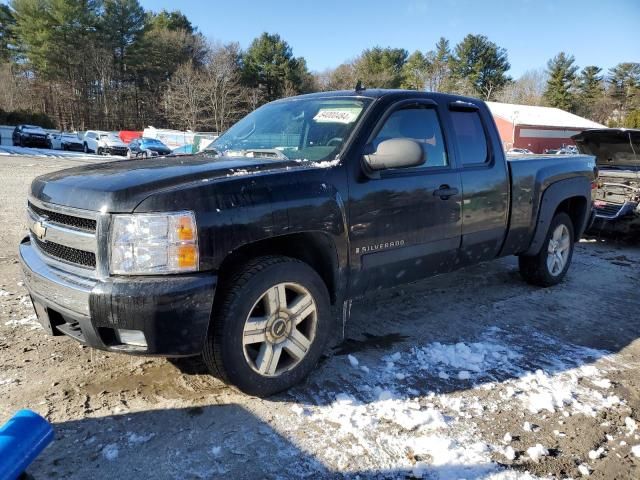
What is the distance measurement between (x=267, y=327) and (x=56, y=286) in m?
1.18

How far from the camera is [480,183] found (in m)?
4.23

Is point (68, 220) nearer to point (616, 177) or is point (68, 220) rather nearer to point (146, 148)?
point (616, 177)

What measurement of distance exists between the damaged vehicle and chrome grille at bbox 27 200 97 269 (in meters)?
7.43

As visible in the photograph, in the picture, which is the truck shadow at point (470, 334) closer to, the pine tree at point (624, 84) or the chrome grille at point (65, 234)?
the chrome grille at point (65, 234)

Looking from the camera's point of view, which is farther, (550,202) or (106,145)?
(106,145)

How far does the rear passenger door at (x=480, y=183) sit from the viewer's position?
4.15 meters

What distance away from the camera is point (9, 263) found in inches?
218

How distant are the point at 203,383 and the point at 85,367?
0.83 metres

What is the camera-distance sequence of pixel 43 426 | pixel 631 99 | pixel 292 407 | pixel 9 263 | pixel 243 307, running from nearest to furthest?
pixel 43 426 < pixel 243 307 < pixel 292 407 < pixel 9 263 < pixel 631 99

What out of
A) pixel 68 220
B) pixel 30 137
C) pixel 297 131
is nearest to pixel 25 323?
pixel 68 220

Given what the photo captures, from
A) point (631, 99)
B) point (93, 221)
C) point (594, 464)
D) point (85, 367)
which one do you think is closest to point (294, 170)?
point (93, 221)

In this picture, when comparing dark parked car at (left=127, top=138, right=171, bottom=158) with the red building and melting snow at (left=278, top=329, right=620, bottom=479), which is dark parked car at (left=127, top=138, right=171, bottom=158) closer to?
Answer: melting snow at (left=278, top=329, right=620, bottom=479)

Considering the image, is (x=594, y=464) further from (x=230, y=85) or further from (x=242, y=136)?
(x=230, y=85)

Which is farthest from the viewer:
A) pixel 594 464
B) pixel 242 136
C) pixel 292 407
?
pixel 242 136
